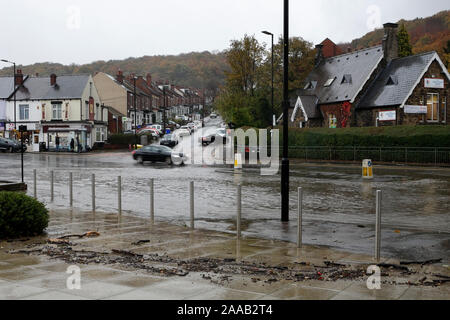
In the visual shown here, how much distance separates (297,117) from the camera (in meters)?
56.0

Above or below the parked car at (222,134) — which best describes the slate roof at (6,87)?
above

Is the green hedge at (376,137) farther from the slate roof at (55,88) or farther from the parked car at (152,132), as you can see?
the parked car at (152,132)

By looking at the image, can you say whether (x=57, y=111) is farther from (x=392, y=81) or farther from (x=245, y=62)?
(x=392, y=81)

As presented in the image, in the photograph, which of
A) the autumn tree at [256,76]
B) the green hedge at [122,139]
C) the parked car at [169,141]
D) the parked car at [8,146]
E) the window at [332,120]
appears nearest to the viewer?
the window at [332,120]

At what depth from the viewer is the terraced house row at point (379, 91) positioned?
45.7 m

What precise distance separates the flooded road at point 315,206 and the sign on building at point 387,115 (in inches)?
767

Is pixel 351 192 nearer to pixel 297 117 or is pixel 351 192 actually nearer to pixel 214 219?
pixel 214 219

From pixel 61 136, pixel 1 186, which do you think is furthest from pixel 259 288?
pixel 61 136

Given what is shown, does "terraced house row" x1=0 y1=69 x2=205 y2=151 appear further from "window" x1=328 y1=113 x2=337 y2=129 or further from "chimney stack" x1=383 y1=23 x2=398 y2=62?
"chimney stack" x1=383 y1=23 x2=398 y2=62

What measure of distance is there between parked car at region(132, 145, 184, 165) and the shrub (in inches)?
1094

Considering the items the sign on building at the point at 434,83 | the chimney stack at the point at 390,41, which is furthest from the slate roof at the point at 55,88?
the sign on building at the point at 434,83

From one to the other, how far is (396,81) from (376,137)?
37.7 feet

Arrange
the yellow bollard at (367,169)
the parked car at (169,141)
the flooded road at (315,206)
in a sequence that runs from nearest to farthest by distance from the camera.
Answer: the flooded road at (315,206) < the yellow bollard at (367,169) < the parked car at (169,141)

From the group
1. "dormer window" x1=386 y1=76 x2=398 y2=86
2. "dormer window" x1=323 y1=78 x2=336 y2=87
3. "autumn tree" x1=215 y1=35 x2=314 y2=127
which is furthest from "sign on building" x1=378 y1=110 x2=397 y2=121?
"autumn tree" x1=215 y1=35 x2=314 y2=127
